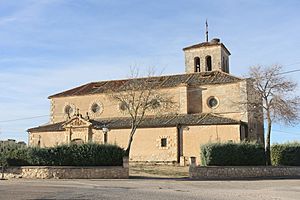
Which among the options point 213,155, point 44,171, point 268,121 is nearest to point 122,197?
point 44,171

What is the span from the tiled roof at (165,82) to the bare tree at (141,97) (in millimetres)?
284

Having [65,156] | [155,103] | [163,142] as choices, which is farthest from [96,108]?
[65,156]

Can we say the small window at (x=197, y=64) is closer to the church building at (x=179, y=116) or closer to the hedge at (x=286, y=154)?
the church building at (x=179, y=116)

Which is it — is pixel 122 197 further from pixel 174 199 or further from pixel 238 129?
pixel 238 129

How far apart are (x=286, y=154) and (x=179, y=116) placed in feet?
41.4

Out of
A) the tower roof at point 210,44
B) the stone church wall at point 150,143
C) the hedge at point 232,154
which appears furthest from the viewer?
the tower roof at point 210,44

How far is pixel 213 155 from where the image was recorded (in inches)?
1115

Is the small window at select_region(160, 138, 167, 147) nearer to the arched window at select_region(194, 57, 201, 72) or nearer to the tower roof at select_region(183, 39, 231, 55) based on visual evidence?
the arched window at select_region(194, 57, 201, 72)

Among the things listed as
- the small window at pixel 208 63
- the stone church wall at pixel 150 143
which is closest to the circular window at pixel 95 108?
the stone church wall at pixel 150 143

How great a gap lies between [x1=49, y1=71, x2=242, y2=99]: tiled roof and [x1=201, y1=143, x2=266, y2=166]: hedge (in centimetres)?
1223

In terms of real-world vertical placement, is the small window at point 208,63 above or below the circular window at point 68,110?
above

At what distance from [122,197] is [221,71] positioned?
3233 cm

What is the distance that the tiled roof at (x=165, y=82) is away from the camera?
139 feet

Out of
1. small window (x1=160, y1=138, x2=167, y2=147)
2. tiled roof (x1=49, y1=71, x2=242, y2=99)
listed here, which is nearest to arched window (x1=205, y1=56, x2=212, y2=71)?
tiled roof (x1=49, y1=71, x2=242, y2=99)
